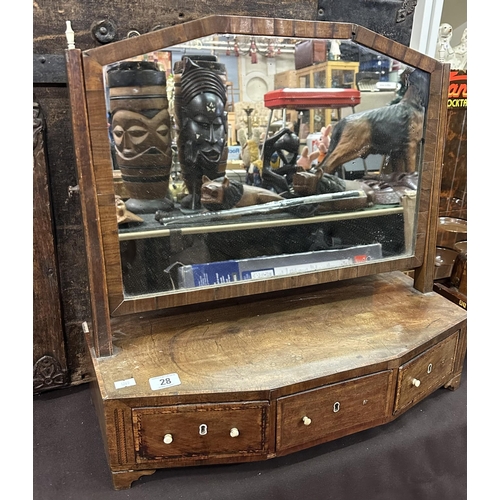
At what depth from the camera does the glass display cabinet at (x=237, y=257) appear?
853 mm

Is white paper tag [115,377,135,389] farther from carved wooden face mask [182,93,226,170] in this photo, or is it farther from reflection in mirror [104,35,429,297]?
carved wooden face mask [182,93,226,170]

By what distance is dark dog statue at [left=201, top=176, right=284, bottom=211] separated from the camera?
38.8 inches

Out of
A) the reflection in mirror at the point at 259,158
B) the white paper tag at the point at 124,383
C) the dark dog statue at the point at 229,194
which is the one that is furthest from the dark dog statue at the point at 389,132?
the white paper tag at the point at 124,383

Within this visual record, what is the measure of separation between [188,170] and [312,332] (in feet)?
1.51

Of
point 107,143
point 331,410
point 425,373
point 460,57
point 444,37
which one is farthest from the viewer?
point 460,57

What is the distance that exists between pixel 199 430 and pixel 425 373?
55cm

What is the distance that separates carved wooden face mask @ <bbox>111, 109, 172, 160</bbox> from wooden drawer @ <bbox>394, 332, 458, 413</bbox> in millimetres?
692

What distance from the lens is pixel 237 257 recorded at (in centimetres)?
103

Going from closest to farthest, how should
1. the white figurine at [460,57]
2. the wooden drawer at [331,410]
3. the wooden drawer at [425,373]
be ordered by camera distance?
the wooden drawer at [331,410] < the wooden drawer at [425,373] < the white figurine at [460,57]

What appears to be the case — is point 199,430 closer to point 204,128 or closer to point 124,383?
point 124,383

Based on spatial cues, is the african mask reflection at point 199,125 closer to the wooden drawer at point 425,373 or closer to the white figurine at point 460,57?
the wooden drawer at point 425,373

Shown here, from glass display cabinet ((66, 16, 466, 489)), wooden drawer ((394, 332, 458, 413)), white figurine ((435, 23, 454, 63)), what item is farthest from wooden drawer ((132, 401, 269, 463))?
white figurine ((435, 23, 454, 63))

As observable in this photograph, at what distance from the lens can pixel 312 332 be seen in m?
1.06

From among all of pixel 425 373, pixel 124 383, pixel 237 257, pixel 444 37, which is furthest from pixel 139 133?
pixel 444 37
